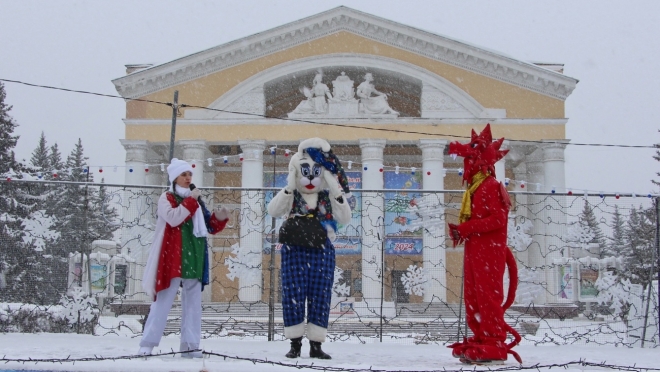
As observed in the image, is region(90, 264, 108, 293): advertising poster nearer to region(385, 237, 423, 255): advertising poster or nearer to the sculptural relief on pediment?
region(385, 237, 423, 255): advertising poster

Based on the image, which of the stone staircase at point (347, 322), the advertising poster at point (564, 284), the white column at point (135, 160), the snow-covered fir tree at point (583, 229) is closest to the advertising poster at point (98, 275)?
the stone staircase at point (347, 322)

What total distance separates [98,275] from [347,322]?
10.4 feet

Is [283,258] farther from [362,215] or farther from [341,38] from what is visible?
[341,38]

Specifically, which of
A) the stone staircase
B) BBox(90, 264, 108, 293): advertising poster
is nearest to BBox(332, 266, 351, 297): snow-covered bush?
the stone staircase

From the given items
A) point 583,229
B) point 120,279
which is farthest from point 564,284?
point 120,279

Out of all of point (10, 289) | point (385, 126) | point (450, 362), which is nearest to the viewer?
point (450, 362)

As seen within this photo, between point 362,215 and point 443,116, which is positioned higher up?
point 443,116

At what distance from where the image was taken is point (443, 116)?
20422 mm

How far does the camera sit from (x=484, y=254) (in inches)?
174

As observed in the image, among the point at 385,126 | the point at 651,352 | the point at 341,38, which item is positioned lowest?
the point at 651,352

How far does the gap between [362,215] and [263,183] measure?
1366 cm

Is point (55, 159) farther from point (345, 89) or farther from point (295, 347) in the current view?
point (295, 347)

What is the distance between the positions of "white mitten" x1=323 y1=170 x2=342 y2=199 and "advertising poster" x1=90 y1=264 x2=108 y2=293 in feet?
11.2

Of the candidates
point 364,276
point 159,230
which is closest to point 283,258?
point 159,230
